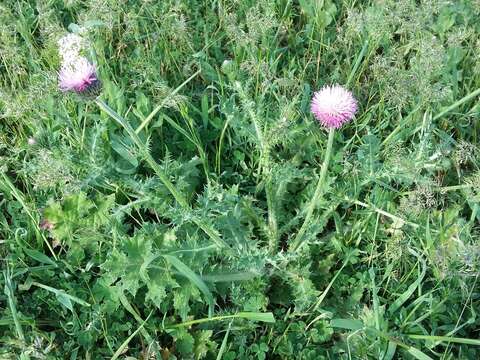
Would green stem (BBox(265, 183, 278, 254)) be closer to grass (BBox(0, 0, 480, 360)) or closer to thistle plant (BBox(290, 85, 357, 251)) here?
grass (BBox(0, 0, 480, 360))

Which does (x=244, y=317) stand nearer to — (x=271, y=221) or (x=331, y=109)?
(x=271, y=221)

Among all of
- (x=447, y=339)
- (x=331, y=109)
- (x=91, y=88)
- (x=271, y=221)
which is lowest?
(x=447, y=339)

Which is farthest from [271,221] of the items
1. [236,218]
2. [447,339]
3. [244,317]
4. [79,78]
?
[79,78]

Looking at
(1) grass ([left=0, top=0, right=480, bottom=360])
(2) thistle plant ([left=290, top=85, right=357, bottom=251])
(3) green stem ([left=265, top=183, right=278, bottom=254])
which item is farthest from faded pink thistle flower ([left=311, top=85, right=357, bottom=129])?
(3) green stem ([left=265, top=183, right=278, bottom=254])

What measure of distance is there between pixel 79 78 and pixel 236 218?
628mm

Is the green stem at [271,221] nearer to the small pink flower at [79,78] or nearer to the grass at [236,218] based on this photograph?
the grass at [236,218]

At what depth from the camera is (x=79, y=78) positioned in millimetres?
1592

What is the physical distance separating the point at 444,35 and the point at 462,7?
0.16m

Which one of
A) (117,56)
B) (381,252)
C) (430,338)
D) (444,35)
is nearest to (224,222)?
(381,252)

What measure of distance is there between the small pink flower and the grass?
0.13 metres

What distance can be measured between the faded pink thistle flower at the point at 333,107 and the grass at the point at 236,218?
4.6 inches

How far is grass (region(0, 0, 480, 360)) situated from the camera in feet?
5.57

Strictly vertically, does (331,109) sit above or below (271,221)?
above

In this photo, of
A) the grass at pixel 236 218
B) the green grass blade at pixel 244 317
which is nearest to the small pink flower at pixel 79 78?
the grass at pixel 236 218
